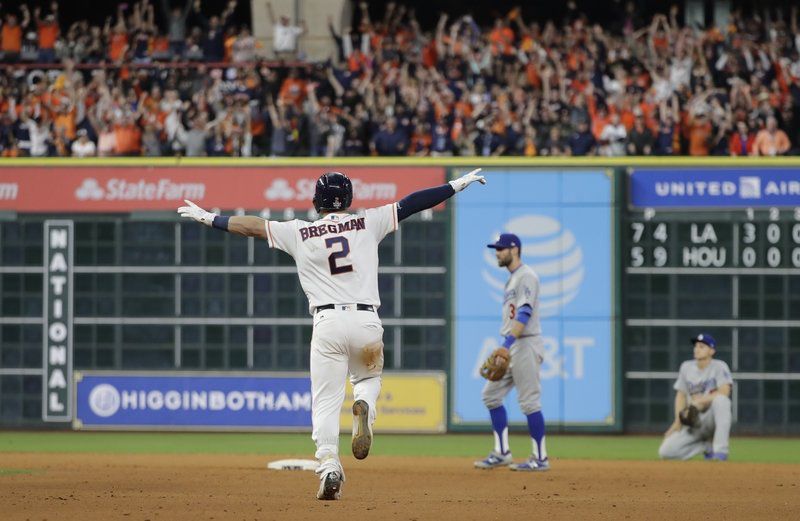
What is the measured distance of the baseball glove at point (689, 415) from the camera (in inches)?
600

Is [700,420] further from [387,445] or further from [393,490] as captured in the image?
[393,490]

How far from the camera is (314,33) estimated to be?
2428 cm

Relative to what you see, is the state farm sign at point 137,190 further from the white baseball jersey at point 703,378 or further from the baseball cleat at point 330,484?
the baseball cleat at point 330,484

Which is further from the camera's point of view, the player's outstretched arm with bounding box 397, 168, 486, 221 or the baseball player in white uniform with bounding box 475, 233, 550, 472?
the baseball player in white uniform with bounding box 475, 233, 550, 472

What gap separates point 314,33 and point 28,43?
4917mm

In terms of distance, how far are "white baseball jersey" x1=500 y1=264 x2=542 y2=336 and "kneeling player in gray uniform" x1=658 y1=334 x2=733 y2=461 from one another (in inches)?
107

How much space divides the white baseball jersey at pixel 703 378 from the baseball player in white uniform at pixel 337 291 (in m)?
6.48

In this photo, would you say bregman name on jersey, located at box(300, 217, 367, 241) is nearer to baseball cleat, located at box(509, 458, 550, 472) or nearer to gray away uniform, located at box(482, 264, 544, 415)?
gray away uniform, located at box(482, 264, 544, 415)

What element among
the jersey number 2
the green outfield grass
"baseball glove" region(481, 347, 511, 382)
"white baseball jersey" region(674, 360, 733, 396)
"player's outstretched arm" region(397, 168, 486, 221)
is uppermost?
"player's outstretched arm" region(397, 168, 486, 221)

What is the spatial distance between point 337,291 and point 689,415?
6615 millimetres

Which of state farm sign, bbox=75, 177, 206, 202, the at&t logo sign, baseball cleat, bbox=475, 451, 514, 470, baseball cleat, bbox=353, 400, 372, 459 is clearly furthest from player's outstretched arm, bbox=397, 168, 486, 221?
the at&t logo sign

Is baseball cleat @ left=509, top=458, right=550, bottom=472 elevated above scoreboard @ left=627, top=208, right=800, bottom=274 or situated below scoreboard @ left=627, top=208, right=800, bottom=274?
below

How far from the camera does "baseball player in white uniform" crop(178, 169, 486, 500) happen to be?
386 inches

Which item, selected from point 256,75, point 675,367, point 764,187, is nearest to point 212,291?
point 256,75
